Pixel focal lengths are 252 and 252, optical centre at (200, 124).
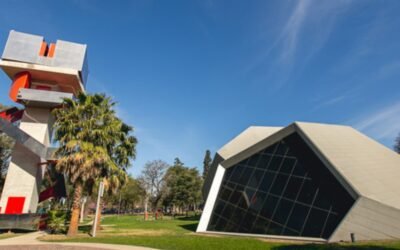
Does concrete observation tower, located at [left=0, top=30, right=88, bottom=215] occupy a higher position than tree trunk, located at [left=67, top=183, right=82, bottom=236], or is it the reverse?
concrete observation tower, located at [left=0, top=30, right=88, bottom=215]

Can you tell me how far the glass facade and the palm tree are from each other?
30.6 feet

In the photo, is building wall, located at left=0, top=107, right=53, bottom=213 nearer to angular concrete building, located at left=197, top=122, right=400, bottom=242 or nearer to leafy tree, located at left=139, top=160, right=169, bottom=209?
angular concrete building, located at left=197, top=122, right=400, bottom=242

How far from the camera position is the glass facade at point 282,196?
12.9m

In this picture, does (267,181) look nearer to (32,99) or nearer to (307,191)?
(307,191)

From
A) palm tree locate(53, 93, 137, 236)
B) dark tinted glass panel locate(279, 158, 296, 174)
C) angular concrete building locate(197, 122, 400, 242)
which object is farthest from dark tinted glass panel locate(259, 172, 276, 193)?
palm tree locate(53, 93, 137, 236)

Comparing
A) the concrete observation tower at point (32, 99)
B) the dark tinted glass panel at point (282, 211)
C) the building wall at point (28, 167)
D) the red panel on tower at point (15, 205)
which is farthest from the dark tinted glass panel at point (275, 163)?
the red panel on tower at point (15, 205)

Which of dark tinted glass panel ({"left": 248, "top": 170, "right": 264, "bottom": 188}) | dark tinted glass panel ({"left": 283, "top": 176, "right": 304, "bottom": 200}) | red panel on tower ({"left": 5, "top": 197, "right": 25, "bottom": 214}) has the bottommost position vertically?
red panel on tower ({"left": 5, "top": 197, "right": 25, "bottom": 214})

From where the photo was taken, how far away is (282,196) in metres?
15.1

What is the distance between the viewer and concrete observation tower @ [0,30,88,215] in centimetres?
2098

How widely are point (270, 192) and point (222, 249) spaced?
20.2 feet

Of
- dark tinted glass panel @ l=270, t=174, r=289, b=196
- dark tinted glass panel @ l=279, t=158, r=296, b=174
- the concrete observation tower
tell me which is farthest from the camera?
the concrete observation tower

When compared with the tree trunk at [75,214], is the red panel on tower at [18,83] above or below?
above

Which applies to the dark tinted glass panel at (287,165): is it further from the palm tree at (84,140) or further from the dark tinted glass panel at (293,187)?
the palm tree at (84,140)

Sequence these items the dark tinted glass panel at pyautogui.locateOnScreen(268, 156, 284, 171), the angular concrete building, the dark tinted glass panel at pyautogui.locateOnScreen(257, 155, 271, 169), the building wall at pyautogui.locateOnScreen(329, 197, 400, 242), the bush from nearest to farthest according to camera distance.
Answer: the building wall at pyautogui.locateOnScreen(329, 197, 400, 242) < the angular concrete building < the dark tinted glass panel at pyautogui.locateOnScreen(268, 156, 284, 171) < the bush < the dark tinted glass panel at pyautogui.locateOnScreen(257, 155, 271, 169)
